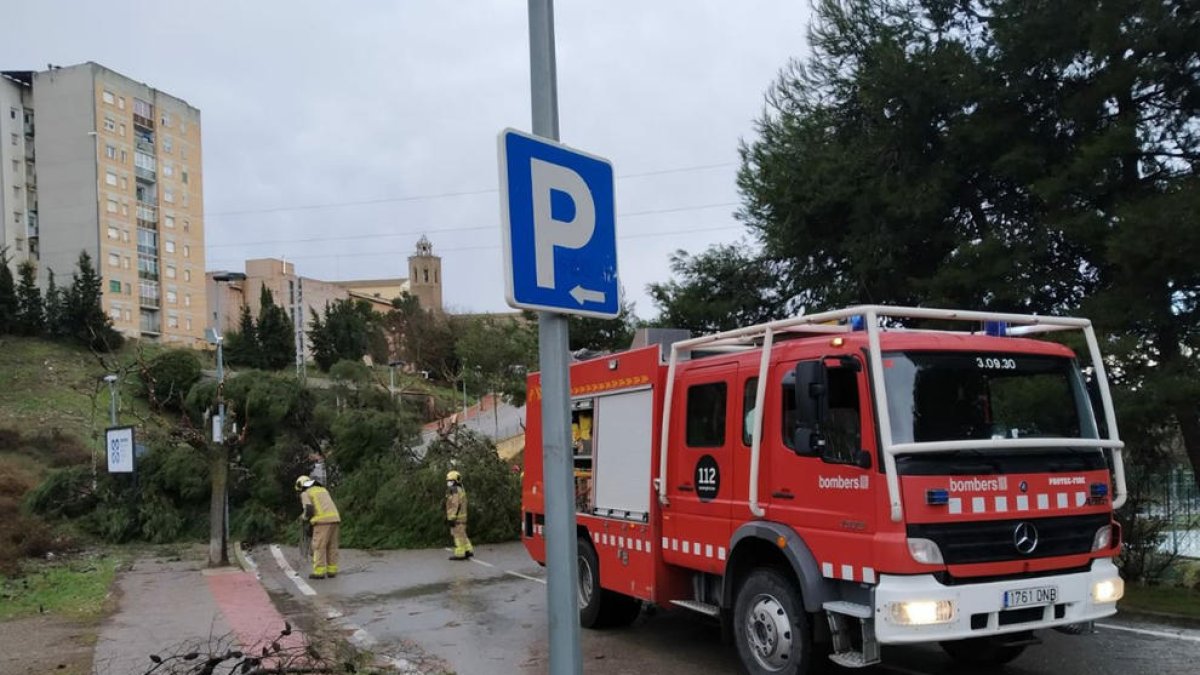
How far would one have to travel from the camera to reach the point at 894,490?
5441mm

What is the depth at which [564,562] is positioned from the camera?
3205mm

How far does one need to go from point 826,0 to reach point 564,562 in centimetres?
1333

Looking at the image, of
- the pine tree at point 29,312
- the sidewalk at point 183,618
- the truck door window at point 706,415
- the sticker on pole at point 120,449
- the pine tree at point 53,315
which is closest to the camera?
the truck door window at point 706,415

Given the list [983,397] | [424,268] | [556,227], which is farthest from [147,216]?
[556,227]

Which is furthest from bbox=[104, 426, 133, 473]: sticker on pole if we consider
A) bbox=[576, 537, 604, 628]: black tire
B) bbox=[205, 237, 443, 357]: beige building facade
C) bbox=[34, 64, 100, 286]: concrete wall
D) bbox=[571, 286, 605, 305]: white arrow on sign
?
bbox=[34, 64, 100, 286]: concrete wall

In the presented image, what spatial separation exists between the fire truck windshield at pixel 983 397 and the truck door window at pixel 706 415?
1.67 m

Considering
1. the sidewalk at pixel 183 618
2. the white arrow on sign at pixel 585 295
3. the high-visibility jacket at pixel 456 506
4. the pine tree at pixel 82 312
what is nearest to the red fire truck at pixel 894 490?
the white arrow on sign at pixel 585 295

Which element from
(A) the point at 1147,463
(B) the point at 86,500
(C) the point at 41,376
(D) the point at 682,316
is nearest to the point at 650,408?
(A) the point at 1147,463

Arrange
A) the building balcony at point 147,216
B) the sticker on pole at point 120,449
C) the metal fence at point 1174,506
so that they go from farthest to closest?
the building balcony at point 147,216, the sticker on pole at point 120,449, the metal fence at point 1174,506

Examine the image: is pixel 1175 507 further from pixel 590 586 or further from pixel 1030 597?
pixel 590 586

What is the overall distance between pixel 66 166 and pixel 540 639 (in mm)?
79706

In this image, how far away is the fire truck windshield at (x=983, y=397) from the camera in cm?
580

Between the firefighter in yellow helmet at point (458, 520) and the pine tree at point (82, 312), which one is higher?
the pine tree at point (82, 312)

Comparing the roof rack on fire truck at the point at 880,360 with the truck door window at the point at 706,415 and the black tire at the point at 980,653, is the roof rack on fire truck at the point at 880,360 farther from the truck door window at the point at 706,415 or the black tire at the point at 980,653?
the black tire at the point at 980,653
